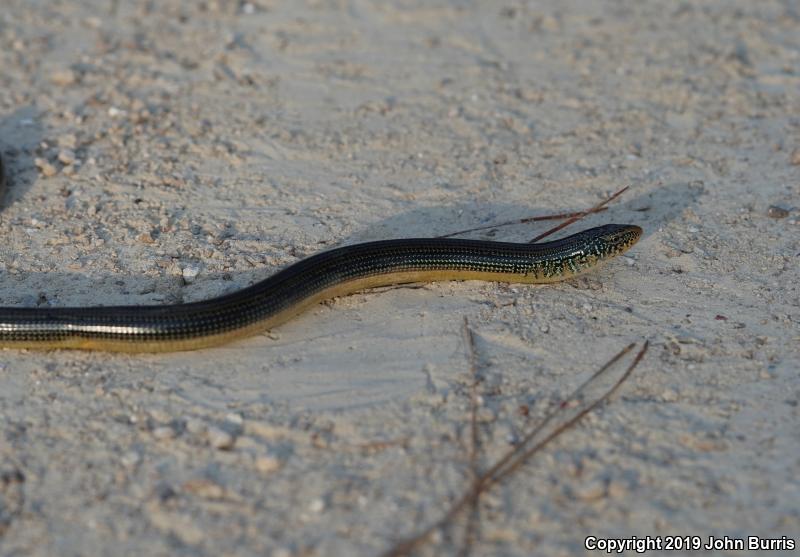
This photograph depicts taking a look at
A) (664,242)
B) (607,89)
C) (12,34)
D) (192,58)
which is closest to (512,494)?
(664,242)

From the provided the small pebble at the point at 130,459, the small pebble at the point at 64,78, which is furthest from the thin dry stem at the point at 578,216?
the small pebble at the point at 64,78

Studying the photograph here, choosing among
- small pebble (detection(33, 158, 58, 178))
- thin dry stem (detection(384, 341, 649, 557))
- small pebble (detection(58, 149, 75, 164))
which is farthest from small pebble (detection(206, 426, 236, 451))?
small pebble (detection(58, 149, 75, 164))

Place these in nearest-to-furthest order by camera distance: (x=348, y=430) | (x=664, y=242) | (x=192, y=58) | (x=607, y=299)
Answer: (x=348, y=430), (x=607, y=299), (x=664, y=242), (x=192, y=58)

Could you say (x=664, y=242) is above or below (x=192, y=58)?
below

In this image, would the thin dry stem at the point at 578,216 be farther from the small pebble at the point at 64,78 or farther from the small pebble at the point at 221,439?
the small pebble at the point at 64,78

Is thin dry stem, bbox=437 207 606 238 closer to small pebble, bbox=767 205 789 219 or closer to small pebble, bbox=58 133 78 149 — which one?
small pebble, bbox=767 205 789 219

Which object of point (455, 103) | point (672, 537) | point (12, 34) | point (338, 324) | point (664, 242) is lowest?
point (672, 537)

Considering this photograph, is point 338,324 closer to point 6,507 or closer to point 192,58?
→ point 6,507

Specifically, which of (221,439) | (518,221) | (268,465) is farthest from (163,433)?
(518,221)
